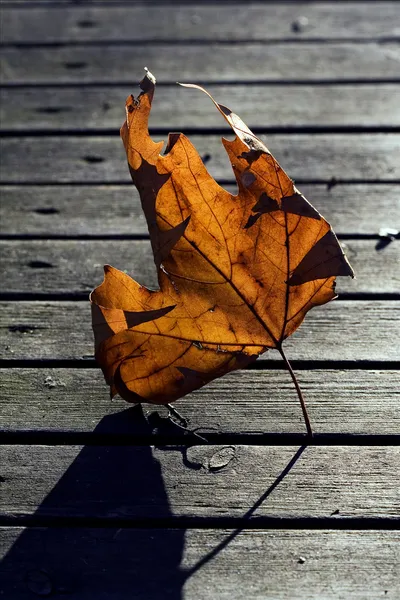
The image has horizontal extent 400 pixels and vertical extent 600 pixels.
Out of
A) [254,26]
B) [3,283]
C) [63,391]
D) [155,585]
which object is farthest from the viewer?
[254,26]

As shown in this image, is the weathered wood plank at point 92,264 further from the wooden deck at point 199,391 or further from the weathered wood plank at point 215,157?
the weathered wood plank at point 215,157

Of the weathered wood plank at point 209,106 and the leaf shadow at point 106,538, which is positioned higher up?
the weathered wood plank at point 209,106

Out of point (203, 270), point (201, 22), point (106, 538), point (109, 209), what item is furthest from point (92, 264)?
point (201, 22)

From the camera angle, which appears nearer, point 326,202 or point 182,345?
point 182,345

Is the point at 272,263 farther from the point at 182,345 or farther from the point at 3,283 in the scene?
the point at 3,283

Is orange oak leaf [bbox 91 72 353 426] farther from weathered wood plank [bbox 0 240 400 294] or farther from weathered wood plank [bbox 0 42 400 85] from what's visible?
weathered wood plank [bbox 0 42 400 85]

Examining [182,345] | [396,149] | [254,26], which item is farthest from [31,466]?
[254,26]

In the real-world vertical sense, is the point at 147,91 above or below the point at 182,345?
above

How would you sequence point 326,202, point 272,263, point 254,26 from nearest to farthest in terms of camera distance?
point 272,263 < point 326,202 < point 254,26

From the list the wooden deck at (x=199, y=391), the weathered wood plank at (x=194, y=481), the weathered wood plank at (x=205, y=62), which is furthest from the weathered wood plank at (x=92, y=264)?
the weathered wood plank at (x=205, y=62)
